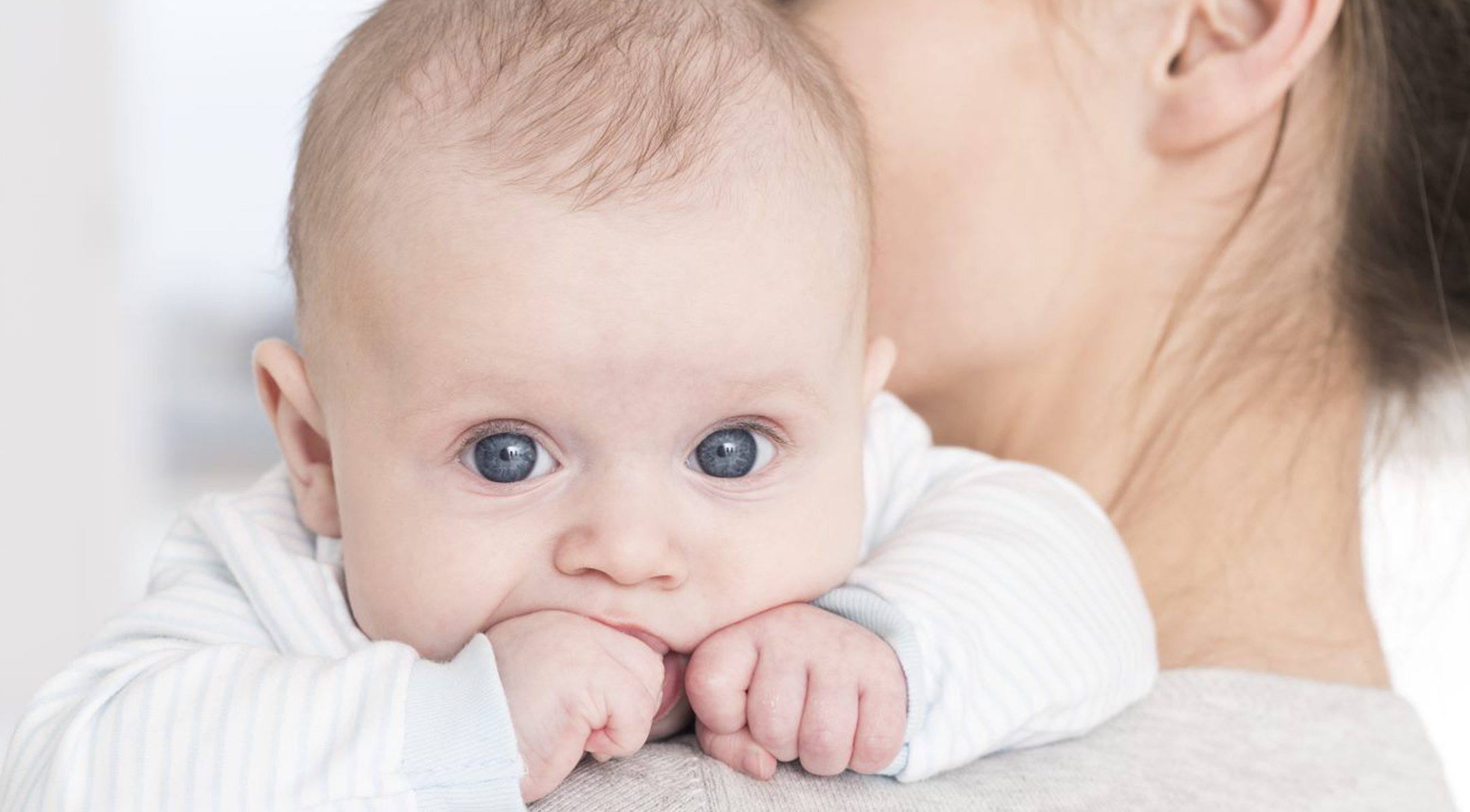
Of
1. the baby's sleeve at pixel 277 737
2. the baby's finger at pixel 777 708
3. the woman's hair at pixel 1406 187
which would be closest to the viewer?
the baby's sleeve at pixel 277 737

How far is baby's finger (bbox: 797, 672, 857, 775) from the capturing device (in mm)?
979

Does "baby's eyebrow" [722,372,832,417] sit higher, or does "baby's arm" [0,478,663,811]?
"baby's eyebrow" [722,372,832,417]

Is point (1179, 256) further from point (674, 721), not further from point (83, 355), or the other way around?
point (83, 355)

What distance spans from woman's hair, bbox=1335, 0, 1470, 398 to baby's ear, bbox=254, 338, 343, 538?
1.02 metres

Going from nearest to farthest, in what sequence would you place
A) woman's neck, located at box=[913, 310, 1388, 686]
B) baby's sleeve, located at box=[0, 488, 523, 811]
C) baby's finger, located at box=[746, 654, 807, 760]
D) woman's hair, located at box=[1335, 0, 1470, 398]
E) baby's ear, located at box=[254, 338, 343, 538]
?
baby's sleeve, located at box=[0, 488, 523, 811] → baby's finger, located at box=[746, 654, 807, 760] → baby's ear, located at box=[254, 338, 343, 538] → woman's neck, located at box=[913, 310, 1388, 686] → woman's hair, located at box=[1335, 0, 1470, 398]

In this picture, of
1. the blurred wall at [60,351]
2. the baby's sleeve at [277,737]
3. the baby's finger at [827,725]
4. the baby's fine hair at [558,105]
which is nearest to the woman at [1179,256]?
the baby's fine hair at [558,105]

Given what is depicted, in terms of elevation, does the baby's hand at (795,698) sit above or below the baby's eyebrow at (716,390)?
below

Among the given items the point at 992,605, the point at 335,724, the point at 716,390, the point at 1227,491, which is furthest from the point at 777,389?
the point at 1227,491

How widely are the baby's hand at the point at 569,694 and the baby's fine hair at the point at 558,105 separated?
0.94 feet

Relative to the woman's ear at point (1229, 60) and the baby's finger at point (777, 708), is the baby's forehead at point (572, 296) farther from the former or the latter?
the woman's ear at point (1229, 60)

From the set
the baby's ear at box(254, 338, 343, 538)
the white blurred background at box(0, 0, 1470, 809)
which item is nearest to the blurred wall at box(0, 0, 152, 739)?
the white blurred background at box(0, 0, 1470, 809)

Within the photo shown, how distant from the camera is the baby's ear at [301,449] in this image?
1.12 metres

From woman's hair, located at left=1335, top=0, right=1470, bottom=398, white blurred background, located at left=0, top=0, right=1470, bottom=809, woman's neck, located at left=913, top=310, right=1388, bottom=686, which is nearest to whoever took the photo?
woman's neck, located at left=913, top=310, right=1388, bottom=686

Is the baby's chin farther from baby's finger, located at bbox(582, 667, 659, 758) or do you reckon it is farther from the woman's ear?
the woman's ear
